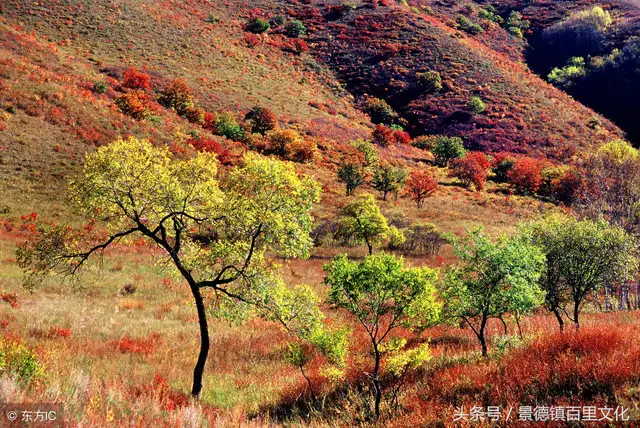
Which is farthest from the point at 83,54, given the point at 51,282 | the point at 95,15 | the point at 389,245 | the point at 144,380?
the point at 144,380

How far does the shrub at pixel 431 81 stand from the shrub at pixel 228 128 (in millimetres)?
48866

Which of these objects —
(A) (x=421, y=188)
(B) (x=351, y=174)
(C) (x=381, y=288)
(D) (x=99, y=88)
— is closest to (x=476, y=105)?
(A) (x=421, y=188)

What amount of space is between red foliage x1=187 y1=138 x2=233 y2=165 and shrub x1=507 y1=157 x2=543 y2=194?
42687mm

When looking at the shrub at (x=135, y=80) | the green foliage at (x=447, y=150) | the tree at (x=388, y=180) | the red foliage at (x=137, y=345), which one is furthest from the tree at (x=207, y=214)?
the green foliage at (x=447, y=150)

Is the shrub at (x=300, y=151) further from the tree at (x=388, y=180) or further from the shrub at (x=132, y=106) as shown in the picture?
the shrub at (x=132, y=106)

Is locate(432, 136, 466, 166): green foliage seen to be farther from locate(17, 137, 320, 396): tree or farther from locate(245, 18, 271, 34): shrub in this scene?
locate(17, 137, 320, 396): tree

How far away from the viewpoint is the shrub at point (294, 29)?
95044mm

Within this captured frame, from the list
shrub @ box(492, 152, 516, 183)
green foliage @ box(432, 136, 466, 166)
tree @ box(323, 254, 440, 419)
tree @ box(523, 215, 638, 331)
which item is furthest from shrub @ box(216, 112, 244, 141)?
tree @ box(323, 254, 440, 419)

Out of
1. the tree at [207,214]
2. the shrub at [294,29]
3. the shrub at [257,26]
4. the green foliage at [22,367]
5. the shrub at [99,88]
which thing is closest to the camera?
the green foliage at [22,367]

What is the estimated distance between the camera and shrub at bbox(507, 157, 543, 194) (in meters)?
53.9

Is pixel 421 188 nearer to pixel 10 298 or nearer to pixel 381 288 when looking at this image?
pixel 381 288

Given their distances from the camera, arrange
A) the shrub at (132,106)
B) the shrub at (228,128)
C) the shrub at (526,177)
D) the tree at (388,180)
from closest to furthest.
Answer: the shrub at (132,106) < the tree at (388,180) < the shrub at (228,128) < the shrub at (526,177)

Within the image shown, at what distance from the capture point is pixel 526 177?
54281 millimetres

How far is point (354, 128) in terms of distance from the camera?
66.8 meters
